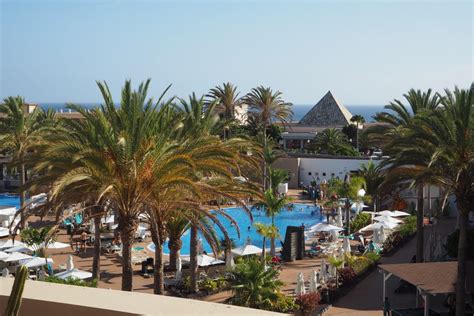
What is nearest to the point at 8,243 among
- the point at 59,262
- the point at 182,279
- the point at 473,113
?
the point at 59,262

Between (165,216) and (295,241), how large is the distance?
1011cm

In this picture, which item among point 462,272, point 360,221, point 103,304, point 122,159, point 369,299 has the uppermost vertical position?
point 122,159

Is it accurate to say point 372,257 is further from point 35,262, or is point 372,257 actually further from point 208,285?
point 35,262

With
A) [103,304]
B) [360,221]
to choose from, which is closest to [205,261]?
[360,221]

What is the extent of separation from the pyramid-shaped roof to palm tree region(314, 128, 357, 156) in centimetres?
1799

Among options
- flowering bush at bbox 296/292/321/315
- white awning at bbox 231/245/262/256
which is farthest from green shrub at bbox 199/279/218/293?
flowering bush at bbox 296/292/321/315

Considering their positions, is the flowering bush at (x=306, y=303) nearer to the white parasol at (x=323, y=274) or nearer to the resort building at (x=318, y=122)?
the white parasol at (x=323, y=274)

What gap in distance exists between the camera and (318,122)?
252 ft

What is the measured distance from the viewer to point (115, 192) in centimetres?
1212

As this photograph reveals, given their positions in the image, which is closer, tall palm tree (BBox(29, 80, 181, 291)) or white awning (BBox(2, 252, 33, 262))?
tall palm tree (BBox(29, 80, 181, 291))

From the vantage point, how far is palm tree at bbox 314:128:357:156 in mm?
49812

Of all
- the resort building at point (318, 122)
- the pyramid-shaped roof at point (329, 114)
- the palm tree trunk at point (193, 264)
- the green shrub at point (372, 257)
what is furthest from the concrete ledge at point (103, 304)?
the pyramid-shaped roof at point (329, 114)

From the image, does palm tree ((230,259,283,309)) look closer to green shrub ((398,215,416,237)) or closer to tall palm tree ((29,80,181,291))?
tall palm tree ((29,80,181,291))

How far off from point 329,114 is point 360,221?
45601mm
